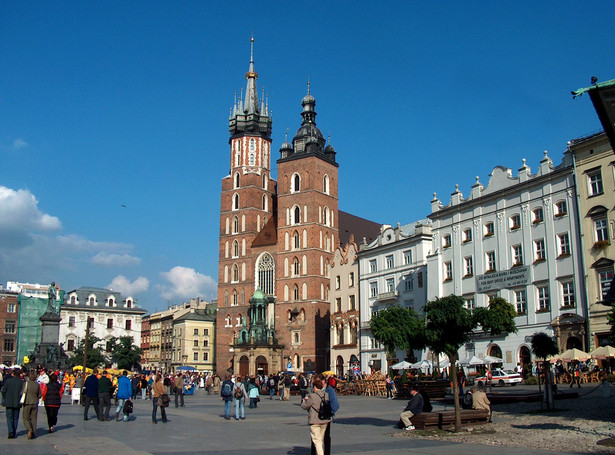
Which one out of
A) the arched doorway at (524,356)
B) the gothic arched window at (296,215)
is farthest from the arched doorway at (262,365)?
the arched doorway at (524,356)

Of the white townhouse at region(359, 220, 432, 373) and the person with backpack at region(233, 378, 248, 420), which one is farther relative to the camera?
the white townhouse at region(359, 220, 432, 373)

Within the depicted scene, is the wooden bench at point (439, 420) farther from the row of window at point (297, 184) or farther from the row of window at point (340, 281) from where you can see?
the row of window at point (297, 184)

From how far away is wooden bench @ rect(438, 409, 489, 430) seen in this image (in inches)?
672

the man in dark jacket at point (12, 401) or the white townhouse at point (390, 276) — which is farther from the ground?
the white townhouse at point (390, 276)

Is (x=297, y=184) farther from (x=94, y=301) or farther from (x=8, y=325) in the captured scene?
(x=8, y=325)

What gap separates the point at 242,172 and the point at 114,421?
215 ft

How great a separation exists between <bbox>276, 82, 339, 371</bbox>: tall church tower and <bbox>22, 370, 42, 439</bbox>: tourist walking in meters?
57.9

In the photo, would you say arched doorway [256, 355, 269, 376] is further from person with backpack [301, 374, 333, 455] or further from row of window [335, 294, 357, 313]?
person with backpack [301, 374, 333, 455]

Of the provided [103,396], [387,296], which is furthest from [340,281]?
[103,396]

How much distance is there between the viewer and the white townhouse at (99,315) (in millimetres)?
91438

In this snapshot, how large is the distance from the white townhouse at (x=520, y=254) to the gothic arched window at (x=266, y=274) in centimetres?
3337

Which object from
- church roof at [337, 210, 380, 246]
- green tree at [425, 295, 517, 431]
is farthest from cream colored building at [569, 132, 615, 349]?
church roof at [337, 210, 380, 246]

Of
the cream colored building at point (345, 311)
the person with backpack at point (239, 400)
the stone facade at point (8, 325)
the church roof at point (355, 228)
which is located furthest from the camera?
the stone facade at point (8, 325)

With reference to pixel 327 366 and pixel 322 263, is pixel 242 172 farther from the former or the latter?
pixel 327 366
